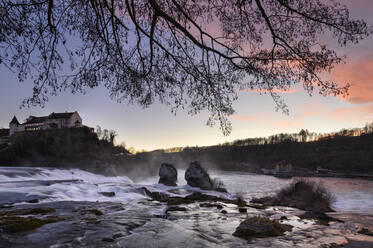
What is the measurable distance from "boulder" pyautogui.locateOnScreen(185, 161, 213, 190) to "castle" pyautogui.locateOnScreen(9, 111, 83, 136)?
56.4 metres

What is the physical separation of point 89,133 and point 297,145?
381 feet

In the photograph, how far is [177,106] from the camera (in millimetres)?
6516

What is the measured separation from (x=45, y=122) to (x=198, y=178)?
A: 2616 inches

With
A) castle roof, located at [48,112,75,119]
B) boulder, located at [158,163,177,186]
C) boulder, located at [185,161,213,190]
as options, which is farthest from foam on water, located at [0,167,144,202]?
castle roof, located at [48,112,75,119]

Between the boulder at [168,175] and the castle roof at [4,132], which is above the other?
the castle roof at [4,132]

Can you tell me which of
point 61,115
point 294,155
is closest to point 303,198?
point 61,115

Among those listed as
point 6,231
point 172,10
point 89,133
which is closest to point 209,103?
point 172,10

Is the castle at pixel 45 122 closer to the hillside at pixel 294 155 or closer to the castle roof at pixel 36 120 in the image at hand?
the castle roof at pixel 36 120

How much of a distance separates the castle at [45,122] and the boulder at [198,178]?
56400mm

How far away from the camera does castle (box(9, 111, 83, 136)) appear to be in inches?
3123

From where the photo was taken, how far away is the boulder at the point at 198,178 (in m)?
35.6

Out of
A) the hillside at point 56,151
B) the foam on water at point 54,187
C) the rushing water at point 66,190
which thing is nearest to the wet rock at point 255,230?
the rushing water at point 66,190

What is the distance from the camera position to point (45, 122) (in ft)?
266

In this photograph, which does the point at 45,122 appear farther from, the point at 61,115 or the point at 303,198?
the point at 303,198
